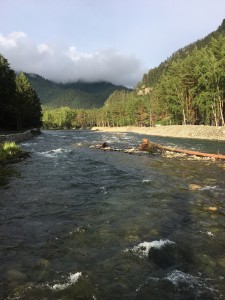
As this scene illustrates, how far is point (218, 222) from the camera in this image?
11336mm

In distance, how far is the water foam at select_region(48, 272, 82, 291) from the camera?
23.1ft

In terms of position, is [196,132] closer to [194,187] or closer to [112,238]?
[194,187]

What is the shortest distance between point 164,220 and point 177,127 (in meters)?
63.0

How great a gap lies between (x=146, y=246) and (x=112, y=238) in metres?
1.25

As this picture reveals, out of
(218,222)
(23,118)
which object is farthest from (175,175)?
(23,118)

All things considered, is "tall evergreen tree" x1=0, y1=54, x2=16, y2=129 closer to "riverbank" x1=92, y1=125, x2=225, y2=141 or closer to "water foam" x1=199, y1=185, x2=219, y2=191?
"riverbank" x1=92, y1=125, x2=225, y2=141

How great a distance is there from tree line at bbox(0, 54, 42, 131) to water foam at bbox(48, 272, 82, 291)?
5309cm

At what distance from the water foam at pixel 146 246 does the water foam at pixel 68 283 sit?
76.4 inches

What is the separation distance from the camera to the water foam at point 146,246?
28.8 feet

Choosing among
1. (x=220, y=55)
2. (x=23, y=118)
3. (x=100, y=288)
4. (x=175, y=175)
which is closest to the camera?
(x=100, y=288)

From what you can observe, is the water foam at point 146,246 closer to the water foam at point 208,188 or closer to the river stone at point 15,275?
the river stone at point 15,275

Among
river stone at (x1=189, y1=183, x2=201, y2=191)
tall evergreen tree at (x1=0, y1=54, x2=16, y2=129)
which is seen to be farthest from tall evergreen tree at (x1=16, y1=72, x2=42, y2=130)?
river stone at (x1=189, y1=183, x2=201, y2=191)

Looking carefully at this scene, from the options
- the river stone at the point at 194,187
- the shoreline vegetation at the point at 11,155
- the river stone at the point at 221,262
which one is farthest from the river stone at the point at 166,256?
the shoreline vegetation at the point at 11,155

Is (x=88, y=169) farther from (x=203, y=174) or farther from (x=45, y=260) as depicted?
(x=45, y=260)
